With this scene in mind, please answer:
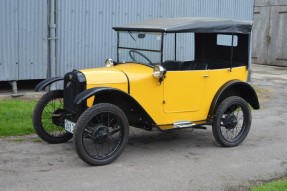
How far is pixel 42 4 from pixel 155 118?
5008mm

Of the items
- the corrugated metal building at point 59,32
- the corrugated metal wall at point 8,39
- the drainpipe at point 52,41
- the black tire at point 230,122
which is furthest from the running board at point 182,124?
the corrugated metal wall at point 8,39

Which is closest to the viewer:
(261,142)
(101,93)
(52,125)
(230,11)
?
(101,93)

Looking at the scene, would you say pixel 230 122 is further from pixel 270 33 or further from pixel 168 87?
pixel 270 33

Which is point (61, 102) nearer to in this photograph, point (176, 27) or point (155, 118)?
point (155, 118)

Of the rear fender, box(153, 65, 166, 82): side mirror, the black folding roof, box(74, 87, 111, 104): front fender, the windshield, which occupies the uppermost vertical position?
the black folding roof

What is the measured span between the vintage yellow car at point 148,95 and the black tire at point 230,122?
0.01 m

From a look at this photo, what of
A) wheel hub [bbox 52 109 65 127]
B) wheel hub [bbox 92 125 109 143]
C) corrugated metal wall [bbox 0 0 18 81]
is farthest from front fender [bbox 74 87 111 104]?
corrugated metal wall [bbox 0 0 18 81]

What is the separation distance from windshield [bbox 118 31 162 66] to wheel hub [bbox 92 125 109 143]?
52.0 inches

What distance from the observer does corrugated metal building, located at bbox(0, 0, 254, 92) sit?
1005cm

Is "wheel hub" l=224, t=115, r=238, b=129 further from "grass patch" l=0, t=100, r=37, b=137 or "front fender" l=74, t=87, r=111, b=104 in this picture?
"grass patch" l=0, t=100, r=37, b=137

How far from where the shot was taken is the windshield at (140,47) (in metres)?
6.76

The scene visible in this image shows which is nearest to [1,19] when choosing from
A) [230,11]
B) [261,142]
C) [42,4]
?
[42,4]

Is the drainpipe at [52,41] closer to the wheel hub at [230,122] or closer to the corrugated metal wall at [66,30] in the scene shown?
the corrugated metal wall at [66,30]

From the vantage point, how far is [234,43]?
7867mm
